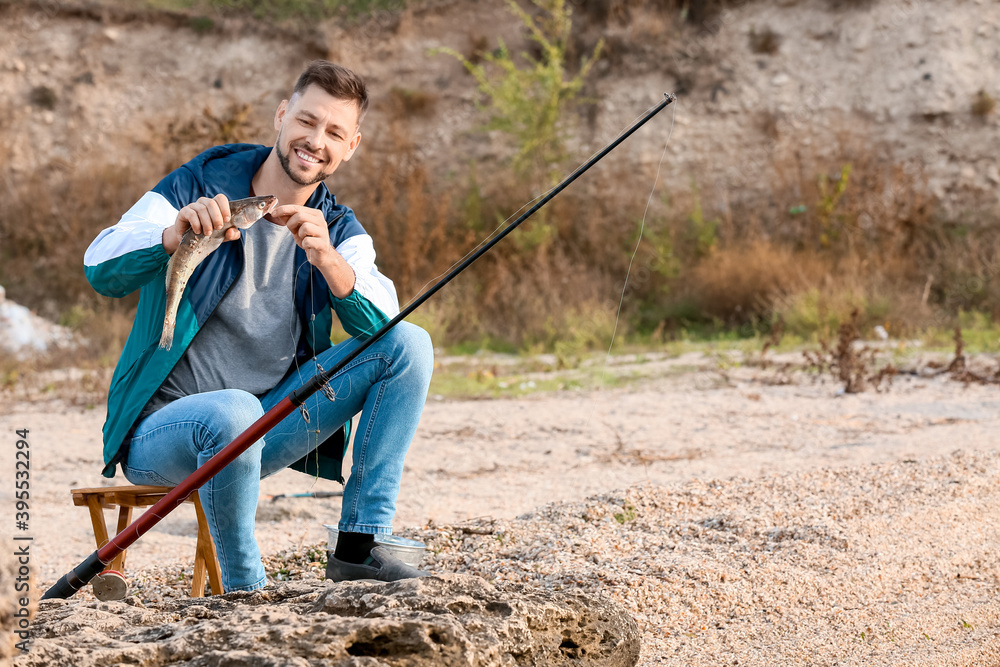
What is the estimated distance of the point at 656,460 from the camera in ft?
16.5

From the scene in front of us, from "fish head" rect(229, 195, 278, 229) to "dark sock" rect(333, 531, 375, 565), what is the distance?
0.89 metres

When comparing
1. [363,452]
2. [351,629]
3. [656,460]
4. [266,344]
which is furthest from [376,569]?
[656,460]

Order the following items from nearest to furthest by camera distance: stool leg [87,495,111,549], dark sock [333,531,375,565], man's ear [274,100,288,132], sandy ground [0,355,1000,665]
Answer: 1. dark sock [333,531,375,565]
2. stool leg [87,495,111,549]
3. man's ear [274,100,288,132]
4. sandy ground [0,355,1000,665]

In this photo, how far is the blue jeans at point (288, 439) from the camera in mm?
2357

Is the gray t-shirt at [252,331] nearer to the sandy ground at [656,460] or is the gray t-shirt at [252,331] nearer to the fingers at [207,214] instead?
the fingers at [207,214]

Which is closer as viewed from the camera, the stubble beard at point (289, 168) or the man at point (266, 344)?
the man at point (266, 344)

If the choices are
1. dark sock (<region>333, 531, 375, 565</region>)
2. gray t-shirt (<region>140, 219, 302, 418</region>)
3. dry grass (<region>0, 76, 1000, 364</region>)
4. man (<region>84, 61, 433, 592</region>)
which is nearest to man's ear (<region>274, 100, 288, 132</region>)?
man (<region>84, 61, 433, 592</region>)

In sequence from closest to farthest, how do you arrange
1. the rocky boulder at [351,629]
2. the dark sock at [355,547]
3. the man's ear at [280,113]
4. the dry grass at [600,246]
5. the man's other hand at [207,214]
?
the rocky boulder at [351,629] → the man's other hand at [207,214] → the dark sock at [355,547] → the man's ear at [280,113] → the dry grass at [600,246]

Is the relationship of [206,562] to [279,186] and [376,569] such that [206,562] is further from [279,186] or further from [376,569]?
[279,186]

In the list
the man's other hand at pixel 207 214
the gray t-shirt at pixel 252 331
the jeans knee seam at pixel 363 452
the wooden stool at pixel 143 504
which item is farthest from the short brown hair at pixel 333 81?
the wooden stool at pixel 143 504

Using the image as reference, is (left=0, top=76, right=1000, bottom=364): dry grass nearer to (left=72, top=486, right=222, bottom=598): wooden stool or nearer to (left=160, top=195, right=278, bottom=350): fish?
(left=72, top=486, right=222, bottom=598): wooden stool

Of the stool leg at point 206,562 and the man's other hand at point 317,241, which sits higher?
the man's other hand at point 317,241

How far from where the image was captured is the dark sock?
2438mm

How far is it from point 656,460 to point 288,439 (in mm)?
2883
